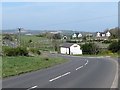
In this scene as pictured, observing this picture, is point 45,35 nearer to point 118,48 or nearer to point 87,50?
point 87,50

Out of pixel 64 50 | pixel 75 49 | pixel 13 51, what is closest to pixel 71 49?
pixel 75 49

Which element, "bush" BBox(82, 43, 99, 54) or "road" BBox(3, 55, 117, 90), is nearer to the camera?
"road" BBox(3, 55, 117, 90)

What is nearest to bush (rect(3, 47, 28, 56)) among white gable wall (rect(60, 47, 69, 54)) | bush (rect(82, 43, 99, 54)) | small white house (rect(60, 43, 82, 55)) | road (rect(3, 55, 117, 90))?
road (rect(3, 55, 117, 90))

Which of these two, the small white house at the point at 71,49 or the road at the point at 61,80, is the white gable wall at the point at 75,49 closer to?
the small white house at the point at 71,49

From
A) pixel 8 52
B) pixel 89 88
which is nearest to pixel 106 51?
pixel 8 52

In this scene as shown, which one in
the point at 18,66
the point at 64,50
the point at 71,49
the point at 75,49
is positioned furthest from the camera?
the point at 64,50

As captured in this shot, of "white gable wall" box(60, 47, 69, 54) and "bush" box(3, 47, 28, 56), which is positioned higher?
"bush" box(3, 47, 28, 56)

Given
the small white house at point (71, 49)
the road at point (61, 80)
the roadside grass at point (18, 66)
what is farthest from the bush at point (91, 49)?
the road at point (61, 80)

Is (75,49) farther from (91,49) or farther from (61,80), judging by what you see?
(61,80)

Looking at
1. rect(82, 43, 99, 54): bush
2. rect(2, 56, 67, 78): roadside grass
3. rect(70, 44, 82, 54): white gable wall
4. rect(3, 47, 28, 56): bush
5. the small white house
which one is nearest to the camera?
rect(2, 56, 67, 78): roadside grass

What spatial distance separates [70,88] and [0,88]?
3145 mm

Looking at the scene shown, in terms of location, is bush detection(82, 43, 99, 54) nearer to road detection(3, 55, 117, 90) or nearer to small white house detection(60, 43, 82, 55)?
small white house detection(60, 43, 82, 55)

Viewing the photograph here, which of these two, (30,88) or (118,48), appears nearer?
(30,88)

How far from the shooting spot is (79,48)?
119 m
